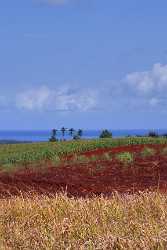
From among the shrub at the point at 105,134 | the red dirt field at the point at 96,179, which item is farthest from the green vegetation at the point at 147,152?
the shrub at the point at 105,134

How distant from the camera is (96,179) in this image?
18.2 meters

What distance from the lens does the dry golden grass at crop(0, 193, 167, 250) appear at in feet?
19.2

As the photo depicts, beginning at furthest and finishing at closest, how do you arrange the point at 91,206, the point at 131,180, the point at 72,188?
the point at 131,180
the point at 72,188
the point at 91,206

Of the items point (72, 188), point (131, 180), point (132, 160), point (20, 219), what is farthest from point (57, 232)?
point (132, 160)

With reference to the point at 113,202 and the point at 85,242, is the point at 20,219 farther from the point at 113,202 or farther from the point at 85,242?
the point at 85,242

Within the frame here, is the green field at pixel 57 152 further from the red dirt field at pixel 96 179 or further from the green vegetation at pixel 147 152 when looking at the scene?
the red dirt field at pixel 96 179

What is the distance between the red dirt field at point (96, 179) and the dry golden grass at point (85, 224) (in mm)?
6168

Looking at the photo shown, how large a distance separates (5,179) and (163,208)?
33.4 feet

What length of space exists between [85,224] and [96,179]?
37.6 ft

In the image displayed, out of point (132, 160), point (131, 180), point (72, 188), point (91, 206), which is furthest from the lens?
point (132, 160)

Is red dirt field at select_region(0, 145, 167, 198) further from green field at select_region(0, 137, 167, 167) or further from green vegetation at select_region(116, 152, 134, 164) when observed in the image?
green field at select_region(0, 137, 167, 167)

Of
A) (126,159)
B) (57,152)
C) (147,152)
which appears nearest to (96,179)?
(126,159)

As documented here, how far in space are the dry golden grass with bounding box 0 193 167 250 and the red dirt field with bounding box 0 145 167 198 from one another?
6.17m

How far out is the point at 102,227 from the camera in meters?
6.70
